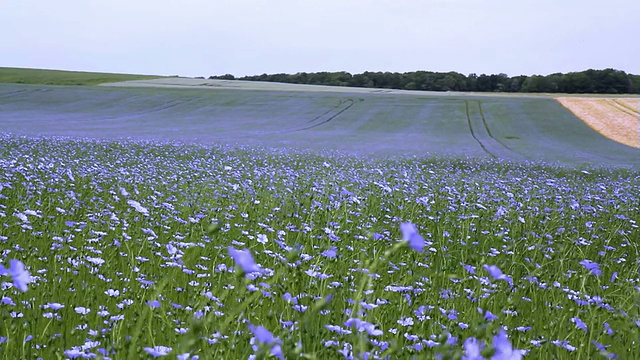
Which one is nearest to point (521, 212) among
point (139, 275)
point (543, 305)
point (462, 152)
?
point (543, 305)

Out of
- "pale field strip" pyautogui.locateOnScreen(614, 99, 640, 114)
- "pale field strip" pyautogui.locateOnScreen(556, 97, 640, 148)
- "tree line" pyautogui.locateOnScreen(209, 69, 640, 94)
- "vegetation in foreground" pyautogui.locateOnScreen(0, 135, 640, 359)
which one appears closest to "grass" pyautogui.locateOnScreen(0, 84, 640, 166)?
"pale field strip" pyautogui.locateOnScreen(556, 97, 640, 148)

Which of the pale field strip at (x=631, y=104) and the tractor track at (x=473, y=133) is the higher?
the pale field strip at (x=631, y=104)

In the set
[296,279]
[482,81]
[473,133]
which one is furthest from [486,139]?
[482,81]

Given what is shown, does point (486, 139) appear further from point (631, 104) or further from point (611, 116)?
point (631, 104)

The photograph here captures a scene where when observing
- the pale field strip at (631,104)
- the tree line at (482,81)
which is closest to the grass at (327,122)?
the pale field strip at (631,104)

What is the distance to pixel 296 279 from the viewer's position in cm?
344

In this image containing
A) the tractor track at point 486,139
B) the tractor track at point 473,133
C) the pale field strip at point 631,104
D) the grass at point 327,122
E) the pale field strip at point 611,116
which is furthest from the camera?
the pale field strip at point 631,104

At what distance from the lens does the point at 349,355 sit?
7.34 ft

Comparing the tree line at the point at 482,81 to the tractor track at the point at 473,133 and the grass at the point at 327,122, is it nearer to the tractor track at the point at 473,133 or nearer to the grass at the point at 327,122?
the grass at the point at 327,122

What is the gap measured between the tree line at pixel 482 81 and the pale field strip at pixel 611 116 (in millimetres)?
33461

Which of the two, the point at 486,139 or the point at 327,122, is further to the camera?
the point at 327,122

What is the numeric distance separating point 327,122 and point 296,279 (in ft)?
111

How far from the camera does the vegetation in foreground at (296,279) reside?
2375 millimetres

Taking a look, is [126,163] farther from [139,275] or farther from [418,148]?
[418,148]
